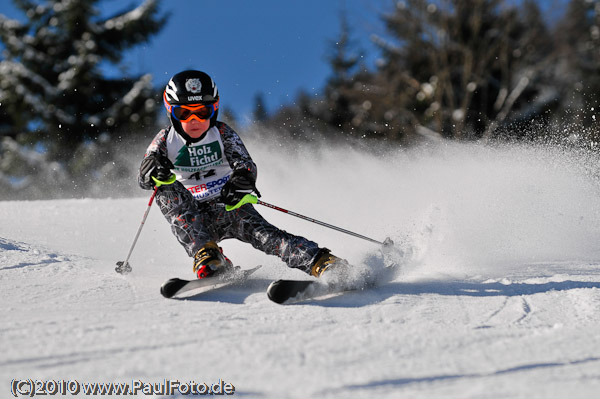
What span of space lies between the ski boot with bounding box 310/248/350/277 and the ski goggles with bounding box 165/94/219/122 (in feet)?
3.87

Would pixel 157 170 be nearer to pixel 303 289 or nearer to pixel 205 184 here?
pixel 205 184

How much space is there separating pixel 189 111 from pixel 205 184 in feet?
1.60

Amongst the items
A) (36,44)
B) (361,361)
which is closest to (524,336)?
(361,361)

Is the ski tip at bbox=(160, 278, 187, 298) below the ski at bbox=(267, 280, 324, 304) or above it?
above

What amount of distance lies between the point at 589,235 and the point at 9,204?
6147mm

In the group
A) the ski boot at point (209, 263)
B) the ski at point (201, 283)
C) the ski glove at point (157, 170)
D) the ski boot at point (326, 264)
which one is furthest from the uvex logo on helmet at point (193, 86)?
the ski boot at point (326, 264)

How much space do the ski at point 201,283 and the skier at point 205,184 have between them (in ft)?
0.17

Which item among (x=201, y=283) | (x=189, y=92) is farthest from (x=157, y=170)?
(x=201, y=283)

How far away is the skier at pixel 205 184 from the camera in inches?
126

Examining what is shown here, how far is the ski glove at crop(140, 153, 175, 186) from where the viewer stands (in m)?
3.26

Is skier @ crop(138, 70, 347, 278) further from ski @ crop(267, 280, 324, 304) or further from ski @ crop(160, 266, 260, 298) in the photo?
ski @ crop(267, 280, 324, 304)

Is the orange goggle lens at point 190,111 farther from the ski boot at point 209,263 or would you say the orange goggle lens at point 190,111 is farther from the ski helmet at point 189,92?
the ski boot at point 209,263

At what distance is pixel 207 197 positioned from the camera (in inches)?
146

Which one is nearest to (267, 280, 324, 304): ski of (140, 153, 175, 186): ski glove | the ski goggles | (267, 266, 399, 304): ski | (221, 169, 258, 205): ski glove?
(267, 266, 399, 304): ski
